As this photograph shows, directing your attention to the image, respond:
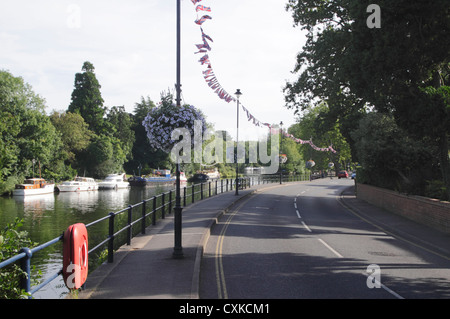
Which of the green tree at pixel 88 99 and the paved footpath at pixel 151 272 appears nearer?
the paved footpath at pixel 151 272

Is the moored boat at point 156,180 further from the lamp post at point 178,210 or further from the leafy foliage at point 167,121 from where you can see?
the lamp post at point 178,210

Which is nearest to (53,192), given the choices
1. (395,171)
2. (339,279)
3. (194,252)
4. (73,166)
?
(73,166)

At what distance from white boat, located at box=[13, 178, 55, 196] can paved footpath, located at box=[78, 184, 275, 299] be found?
37368mm

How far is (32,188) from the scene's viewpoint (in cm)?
4681

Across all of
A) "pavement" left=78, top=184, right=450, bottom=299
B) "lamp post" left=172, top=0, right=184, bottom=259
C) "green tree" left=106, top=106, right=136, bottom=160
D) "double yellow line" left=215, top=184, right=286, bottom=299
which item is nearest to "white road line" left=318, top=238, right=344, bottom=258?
"pavement" left=78, top=184, right=450, bottom=299

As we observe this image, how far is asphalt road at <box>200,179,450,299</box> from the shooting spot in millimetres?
7969

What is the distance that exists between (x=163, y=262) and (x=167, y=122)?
3579mm

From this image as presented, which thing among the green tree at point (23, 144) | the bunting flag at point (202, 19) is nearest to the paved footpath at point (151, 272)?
the bunting flag at point (202, 19)

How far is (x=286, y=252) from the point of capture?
11734mm

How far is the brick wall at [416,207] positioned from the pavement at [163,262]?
47 cm

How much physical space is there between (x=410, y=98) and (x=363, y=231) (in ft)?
18.1

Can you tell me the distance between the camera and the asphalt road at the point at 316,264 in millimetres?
7969

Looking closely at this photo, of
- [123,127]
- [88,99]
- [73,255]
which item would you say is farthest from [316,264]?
[123,127]
